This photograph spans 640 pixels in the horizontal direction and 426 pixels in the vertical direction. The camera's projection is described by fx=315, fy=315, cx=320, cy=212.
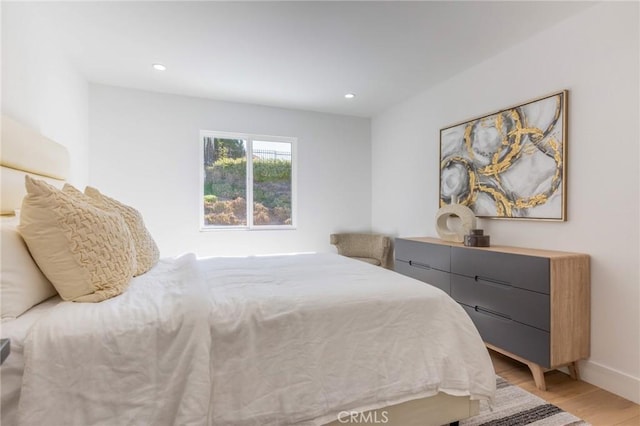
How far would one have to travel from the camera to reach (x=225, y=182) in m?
3.97

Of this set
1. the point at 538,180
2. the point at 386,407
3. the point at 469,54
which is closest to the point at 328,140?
the point at 469,54

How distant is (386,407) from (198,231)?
3.05m

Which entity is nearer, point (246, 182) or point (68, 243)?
point (68, 243)

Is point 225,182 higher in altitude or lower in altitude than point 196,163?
lower

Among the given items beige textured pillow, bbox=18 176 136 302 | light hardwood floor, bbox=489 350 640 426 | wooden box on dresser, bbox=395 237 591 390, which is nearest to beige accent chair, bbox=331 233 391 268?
wooden box on dresser, bbox=395 237 591 390

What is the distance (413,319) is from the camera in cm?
145

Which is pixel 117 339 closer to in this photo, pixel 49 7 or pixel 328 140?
pixel 49 7

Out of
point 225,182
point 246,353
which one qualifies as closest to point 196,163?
point 225,182

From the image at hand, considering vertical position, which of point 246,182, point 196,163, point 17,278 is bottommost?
point 17,278

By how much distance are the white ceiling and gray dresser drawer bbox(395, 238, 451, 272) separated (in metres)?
1.63

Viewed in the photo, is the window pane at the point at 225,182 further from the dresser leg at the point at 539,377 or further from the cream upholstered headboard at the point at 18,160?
the dresser leg at the point at 539,377

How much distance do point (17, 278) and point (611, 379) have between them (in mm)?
3138

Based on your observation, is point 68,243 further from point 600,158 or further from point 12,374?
point 600,158

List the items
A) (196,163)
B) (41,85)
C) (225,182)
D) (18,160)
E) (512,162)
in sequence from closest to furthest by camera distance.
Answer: (18,160)
(41,85)
(512,162)
(196,163)
(225,182)
